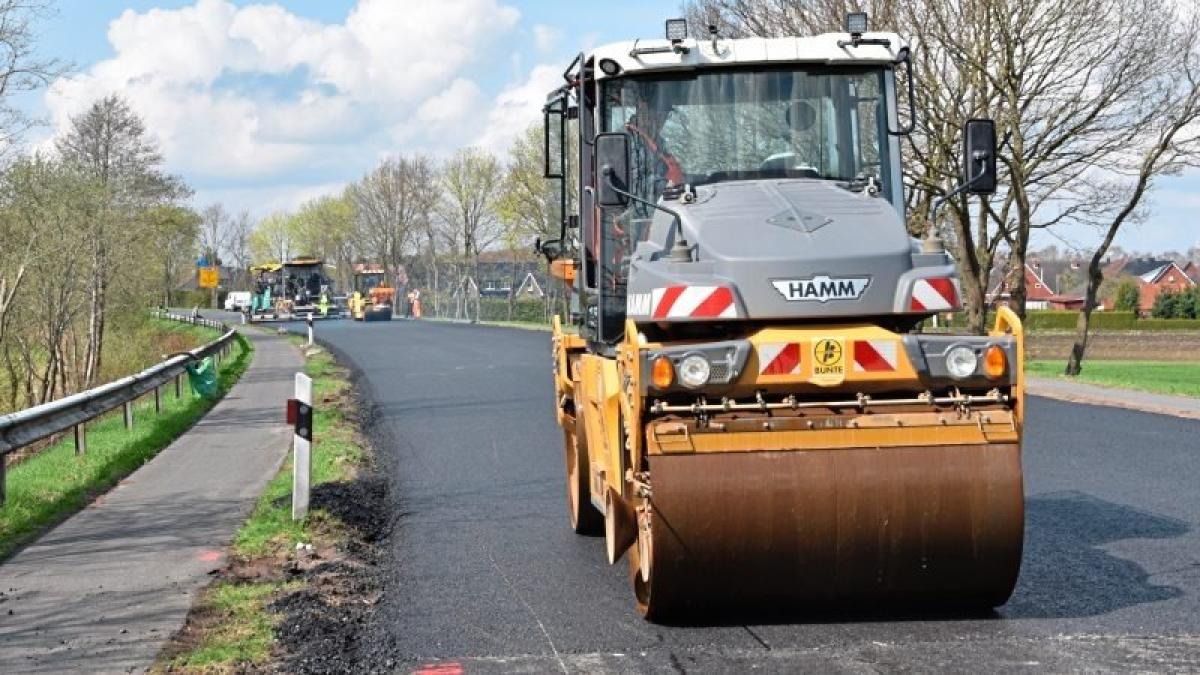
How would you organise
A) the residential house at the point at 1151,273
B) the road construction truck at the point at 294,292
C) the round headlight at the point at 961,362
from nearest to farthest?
the round headlight at the point at 961,362 → the road construction truck at the point at 294,292 → the residential house at the point at 1151,273

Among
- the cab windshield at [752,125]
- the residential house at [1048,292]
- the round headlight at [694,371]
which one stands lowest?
the residential house at [1048,292]

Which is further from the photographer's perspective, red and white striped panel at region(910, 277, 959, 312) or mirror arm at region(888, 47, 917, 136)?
mirror arm at region(888, 47, 917, 136)

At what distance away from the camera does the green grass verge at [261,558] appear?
20.7 feet

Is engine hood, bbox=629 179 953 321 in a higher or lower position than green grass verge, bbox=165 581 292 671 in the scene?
higher

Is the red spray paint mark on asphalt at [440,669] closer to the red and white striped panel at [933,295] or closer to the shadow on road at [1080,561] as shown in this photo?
the shadow on road at [1080,561]

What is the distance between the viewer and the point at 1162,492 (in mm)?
10703

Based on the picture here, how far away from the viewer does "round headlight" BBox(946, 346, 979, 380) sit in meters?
6.47

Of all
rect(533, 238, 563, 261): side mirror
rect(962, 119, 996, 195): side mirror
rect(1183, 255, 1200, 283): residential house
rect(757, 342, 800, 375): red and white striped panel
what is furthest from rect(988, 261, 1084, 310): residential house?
rect(757, 342, 800, 375): red and white striped panel

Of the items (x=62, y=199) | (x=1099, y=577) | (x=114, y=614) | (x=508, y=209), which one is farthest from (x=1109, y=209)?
(x=508, y=209)

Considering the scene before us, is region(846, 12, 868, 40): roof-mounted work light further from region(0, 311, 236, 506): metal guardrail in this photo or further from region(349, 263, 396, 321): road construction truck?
region(349, 263, 396, 321): road construction truck

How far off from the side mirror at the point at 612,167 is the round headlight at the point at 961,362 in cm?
182

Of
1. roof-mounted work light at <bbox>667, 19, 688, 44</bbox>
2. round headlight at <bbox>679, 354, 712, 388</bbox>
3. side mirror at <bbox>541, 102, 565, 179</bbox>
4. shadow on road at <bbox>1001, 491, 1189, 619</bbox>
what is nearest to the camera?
round headlight at <bbox>679, 354, 712, 388</bbox>

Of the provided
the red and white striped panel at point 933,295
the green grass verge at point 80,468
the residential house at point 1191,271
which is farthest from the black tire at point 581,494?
the residential house at point 1191,271

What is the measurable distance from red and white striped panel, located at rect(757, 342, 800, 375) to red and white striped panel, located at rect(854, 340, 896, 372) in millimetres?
288
